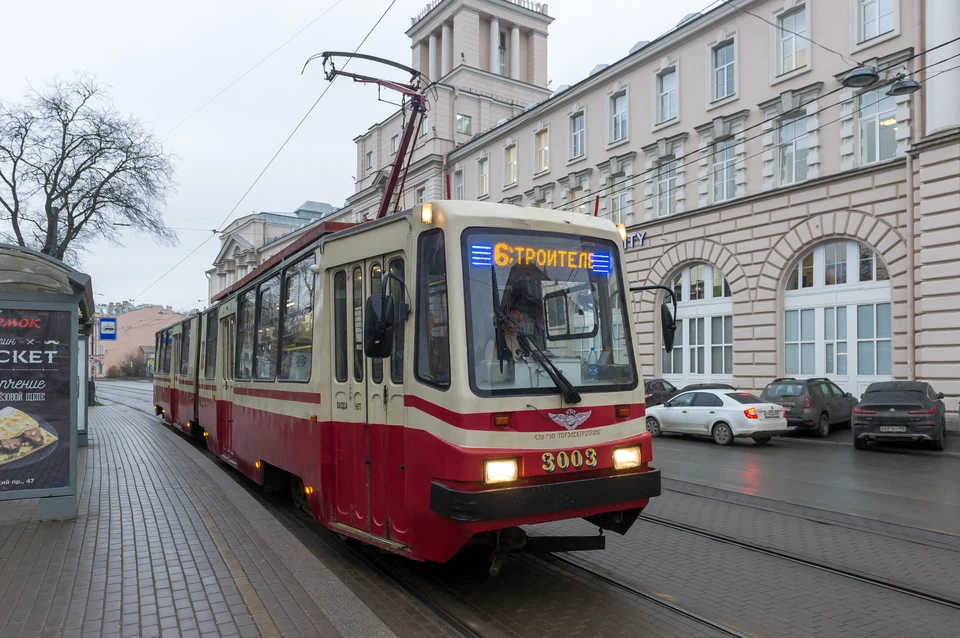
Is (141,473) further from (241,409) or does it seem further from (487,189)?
(487,189)

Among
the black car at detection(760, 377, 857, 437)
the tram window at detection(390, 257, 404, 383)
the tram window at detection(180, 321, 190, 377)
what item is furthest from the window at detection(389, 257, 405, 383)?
the black car at detection(760, 377, 857, 437)

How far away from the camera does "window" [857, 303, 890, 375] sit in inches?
882

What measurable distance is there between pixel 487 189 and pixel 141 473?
30.2 m

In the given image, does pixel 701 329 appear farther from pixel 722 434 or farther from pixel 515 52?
pixel 515 52

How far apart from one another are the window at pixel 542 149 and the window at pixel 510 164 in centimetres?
176

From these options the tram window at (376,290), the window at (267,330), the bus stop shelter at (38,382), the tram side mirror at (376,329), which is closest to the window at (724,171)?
the window at (267,330)

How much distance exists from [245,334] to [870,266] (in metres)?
19.3

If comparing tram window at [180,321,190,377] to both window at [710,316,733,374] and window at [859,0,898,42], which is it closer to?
window at [710,316,733,374]

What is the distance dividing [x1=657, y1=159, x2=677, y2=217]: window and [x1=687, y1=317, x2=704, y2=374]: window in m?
4.34

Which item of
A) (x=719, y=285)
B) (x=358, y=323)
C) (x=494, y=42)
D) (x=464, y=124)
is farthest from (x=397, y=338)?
(x=494, y=42)

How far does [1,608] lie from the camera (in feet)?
17.9

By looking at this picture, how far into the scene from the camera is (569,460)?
220 inches

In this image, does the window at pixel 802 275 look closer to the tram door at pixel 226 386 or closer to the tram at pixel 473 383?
the tram door at pixel 226 386

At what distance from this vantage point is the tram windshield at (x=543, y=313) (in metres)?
5.54
